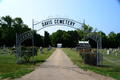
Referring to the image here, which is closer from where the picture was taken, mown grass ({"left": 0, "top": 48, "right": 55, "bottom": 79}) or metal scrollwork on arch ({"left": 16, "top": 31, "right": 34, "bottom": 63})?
mown grass ({"left": 0, "top": 48, "right": 55, "bottom": 79})

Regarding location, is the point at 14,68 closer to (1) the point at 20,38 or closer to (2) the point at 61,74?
(1) the point at 20,38

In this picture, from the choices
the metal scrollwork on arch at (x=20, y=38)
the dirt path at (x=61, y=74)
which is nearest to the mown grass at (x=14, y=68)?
the dirt path at (x=61, y=74)

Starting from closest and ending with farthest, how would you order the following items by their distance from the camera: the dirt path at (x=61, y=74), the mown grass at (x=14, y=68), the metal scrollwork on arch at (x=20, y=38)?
the dirt path at (x=61, y=74)
the mown grass at (x=14, y=68)
the metal scrollwork on arch at (x=20, y=38)

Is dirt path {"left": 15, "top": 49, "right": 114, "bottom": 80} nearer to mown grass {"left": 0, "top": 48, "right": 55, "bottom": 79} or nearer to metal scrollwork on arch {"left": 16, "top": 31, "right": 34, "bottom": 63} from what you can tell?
mown grass {"left": 0, "top": 48, "right": 55, "bottom": 79}

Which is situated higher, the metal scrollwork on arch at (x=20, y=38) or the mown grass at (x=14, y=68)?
the metal scrollwork on arch at (x=20, y=38)

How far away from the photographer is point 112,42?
73.1 meters

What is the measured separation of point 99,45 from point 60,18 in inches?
210

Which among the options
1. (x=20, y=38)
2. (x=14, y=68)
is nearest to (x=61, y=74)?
(x=14, y=68)

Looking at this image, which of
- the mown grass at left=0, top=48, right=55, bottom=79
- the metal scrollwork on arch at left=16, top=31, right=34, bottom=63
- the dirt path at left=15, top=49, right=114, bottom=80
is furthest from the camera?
the metal scrollwork on arch at left=16, top=31, right=34, bottom=63

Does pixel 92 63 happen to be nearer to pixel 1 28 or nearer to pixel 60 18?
pixel 60 18

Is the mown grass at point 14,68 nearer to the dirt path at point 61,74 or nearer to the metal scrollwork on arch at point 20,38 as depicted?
the dirt path at point 61,74

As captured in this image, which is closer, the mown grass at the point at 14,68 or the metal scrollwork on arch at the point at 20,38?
the mown grass at the point at 14,68

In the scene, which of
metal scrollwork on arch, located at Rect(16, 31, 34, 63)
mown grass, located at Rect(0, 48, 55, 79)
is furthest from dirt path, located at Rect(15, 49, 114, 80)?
metal scrollwork on arch, located at Rect(16, 31, 34, 63)

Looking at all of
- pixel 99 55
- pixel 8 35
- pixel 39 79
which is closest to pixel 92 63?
pixel 99 55
